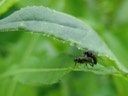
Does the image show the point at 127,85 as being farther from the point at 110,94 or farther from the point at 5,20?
the point at 5,20

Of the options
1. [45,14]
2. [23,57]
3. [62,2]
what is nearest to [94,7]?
[62,2]

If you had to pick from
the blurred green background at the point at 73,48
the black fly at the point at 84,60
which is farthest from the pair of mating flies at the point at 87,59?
the blurred green background at the point at 73,48

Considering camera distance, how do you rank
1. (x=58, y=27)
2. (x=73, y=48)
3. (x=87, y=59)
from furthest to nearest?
(x=73, y=48) < (x=87, y=59) < (x=58, y=27)

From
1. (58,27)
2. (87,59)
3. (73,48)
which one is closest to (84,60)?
(87,59)

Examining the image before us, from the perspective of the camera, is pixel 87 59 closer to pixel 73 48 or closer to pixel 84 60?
pixel 84 60

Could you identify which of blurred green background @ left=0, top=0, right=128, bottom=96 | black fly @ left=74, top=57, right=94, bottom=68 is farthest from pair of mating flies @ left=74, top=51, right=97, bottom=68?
blurred green background @ left=0, top=0, right=128, bottom=96

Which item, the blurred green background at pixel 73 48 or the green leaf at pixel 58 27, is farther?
the blurred green background at pixel 73 48

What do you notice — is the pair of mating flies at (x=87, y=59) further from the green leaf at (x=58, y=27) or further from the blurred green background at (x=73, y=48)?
the blurred green background at (x=73, y=48)

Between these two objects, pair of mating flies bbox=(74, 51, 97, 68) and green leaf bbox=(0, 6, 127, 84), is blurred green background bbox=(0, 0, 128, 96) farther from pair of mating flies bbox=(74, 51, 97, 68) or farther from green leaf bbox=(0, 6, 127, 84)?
green leaf bbox=(0, 6, 127, 84)
